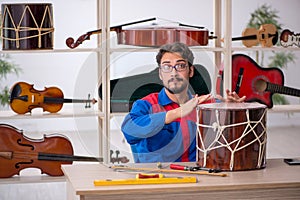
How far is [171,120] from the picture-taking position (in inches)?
107

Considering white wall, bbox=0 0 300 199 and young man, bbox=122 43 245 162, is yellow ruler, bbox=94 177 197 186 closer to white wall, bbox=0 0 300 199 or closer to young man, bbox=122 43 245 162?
young man, bbox=122 43 245 162

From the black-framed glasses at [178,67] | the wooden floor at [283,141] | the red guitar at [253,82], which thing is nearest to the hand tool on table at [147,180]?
the black-framed glasses at [178,67]

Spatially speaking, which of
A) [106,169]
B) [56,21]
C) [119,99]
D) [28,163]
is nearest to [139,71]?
[119,99]

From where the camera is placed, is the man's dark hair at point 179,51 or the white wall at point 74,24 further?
the white wall at point 74,24

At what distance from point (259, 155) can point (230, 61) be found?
2.31 metres

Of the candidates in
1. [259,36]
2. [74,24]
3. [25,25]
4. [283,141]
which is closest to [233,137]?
[25,25]

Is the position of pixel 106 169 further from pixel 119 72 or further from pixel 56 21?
pixel 56 21

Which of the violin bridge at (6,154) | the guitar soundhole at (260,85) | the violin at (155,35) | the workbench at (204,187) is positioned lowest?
the violin bridge at (6,154)

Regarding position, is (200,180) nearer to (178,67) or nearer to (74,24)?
(178,67)

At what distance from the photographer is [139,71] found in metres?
3.03

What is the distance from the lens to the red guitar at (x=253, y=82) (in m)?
4.96

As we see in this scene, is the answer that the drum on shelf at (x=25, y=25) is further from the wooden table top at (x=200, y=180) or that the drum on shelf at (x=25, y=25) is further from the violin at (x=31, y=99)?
the wooden table top at (x=200, y=180)

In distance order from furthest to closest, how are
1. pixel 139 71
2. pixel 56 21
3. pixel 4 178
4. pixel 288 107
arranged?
pixel 56 21
pixel 288 107
pixel 4 178
pixel 139 71

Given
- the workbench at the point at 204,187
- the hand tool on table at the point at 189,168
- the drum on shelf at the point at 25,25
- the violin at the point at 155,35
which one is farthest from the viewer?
the drum on shelf at the point at 25,25
